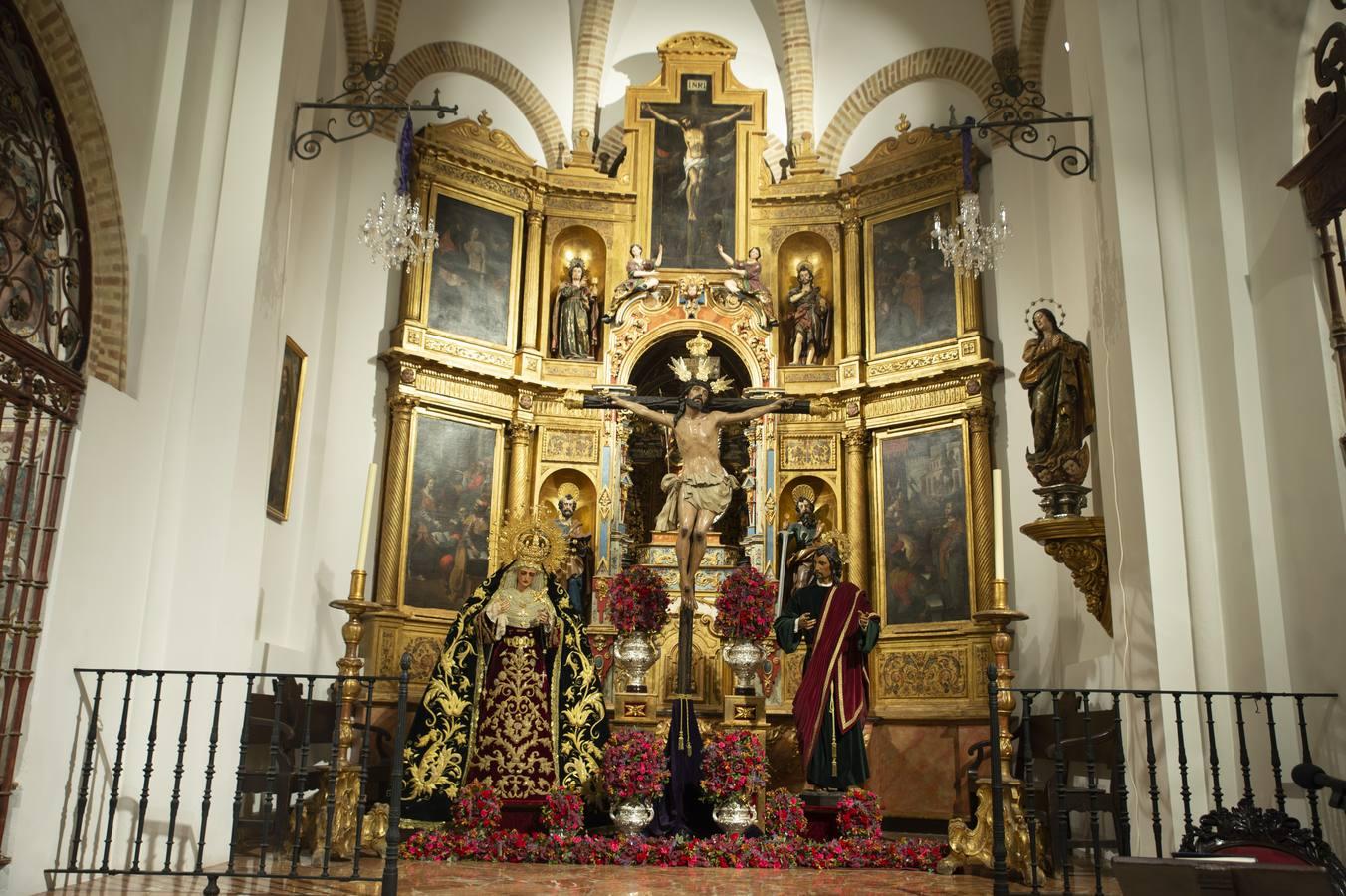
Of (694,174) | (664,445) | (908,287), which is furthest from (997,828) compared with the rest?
(694,174)

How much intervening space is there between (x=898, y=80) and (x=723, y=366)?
4.06 m

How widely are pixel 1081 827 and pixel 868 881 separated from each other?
11.3ft

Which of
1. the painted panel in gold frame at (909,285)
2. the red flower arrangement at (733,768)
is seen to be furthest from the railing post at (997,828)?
the painted panel in gold frame at (909,285)

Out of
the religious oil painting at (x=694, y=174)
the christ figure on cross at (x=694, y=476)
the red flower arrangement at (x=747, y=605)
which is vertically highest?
the religious oil painting at (x=694, y=174)

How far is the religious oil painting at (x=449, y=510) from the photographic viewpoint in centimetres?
1179

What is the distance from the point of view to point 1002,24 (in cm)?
1282

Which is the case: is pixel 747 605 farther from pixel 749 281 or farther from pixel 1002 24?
pixel 1002 24

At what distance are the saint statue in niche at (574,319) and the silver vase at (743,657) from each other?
5069 mm

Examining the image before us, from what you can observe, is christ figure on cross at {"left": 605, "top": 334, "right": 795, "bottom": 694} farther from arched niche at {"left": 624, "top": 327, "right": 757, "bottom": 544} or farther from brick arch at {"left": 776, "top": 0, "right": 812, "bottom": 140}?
brick arch at {"left": 776, "top": 0, "right": 812, "bottom": 140}

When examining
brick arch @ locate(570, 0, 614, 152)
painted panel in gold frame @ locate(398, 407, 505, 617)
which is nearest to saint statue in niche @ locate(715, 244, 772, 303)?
brick arch @ locate(570, 0, 614, 152)

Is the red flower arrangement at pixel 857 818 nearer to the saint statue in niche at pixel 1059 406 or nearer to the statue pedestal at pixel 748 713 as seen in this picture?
the statue pedestal at pixel 748 713

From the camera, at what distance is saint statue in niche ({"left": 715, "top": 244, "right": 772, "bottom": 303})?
42.5 ft

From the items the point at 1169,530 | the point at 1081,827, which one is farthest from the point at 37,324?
the point at 1081,827

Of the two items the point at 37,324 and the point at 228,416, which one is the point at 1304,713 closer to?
the point at 228,416
